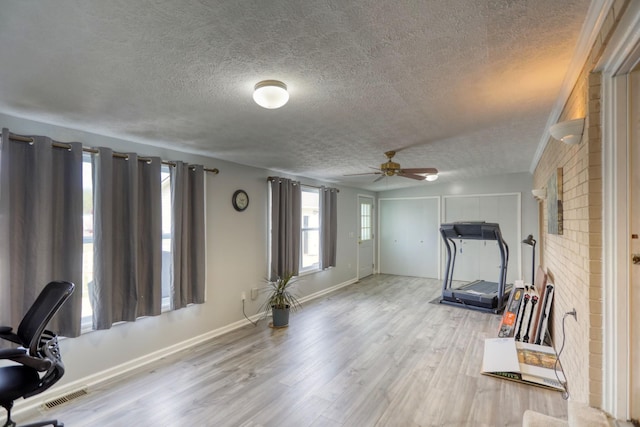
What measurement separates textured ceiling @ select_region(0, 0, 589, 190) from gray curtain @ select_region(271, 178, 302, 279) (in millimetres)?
1753

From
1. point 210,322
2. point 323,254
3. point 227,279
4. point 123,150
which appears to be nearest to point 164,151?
point 123,150

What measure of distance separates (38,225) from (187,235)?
1310mm

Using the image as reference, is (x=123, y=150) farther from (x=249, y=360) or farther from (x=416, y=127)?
(x=416, y=127)

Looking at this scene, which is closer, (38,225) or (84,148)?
(38,225)

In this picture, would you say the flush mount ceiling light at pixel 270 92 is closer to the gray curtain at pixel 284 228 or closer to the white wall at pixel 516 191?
the gray curtain at pixel 284 228

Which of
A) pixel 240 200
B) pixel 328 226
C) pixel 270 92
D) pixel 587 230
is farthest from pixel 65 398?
pixel 328 226

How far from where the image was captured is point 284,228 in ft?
15.7

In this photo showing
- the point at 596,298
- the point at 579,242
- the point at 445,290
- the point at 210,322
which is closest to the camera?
the point at 596,298

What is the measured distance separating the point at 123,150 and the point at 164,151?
44 centimetres

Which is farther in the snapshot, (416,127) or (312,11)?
(416,127)

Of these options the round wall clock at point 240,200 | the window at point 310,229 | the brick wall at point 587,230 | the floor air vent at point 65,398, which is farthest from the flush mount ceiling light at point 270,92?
the window at point 310,229

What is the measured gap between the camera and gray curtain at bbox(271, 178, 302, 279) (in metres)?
4.66

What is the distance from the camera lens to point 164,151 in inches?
132

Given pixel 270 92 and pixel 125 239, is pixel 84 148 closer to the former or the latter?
pixel 125 239
